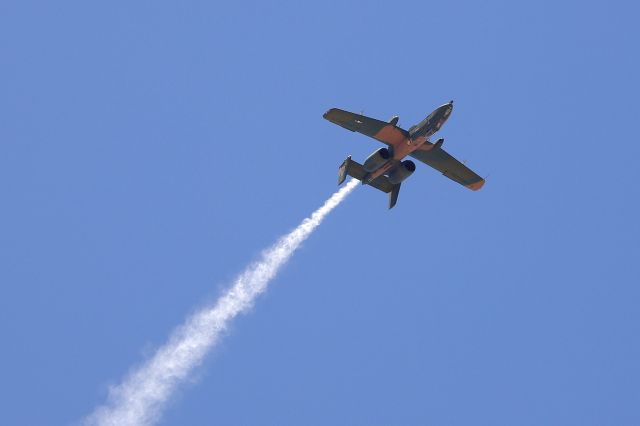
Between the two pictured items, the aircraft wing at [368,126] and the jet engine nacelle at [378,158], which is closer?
the aircraft wing at [368,126]

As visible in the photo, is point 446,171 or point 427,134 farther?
point 446,171

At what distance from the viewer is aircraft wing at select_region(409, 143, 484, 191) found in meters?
79.0

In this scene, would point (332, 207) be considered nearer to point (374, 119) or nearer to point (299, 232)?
point (299, 232)

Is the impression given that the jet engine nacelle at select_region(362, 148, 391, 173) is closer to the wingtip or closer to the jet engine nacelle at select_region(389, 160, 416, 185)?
the jet engine nacelle at select_region(389, 160, 416, 185)

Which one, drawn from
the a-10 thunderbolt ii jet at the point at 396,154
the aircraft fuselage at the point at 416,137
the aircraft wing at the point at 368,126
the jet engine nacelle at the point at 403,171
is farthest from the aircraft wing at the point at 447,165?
the aircraft wing at the point at 368,126

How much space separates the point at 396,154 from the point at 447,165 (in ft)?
16.4

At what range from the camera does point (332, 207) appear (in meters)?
83.6

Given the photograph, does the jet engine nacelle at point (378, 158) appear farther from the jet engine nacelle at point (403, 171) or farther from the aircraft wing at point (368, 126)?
the jet engine nacelle at point (403, 171)

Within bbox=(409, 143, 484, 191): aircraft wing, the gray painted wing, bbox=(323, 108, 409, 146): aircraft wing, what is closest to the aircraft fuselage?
bbox=(323, 108, 409, 146): aircraft wing

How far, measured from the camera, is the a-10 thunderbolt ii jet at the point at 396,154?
75000mm

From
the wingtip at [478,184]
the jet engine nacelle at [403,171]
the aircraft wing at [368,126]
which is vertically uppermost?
the aircraft wing at [368,126]

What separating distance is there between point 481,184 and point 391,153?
7810 millimetres

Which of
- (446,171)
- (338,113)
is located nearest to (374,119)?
(338,113)

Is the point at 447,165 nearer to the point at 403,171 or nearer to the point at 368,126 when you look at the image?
the point at 403,171
